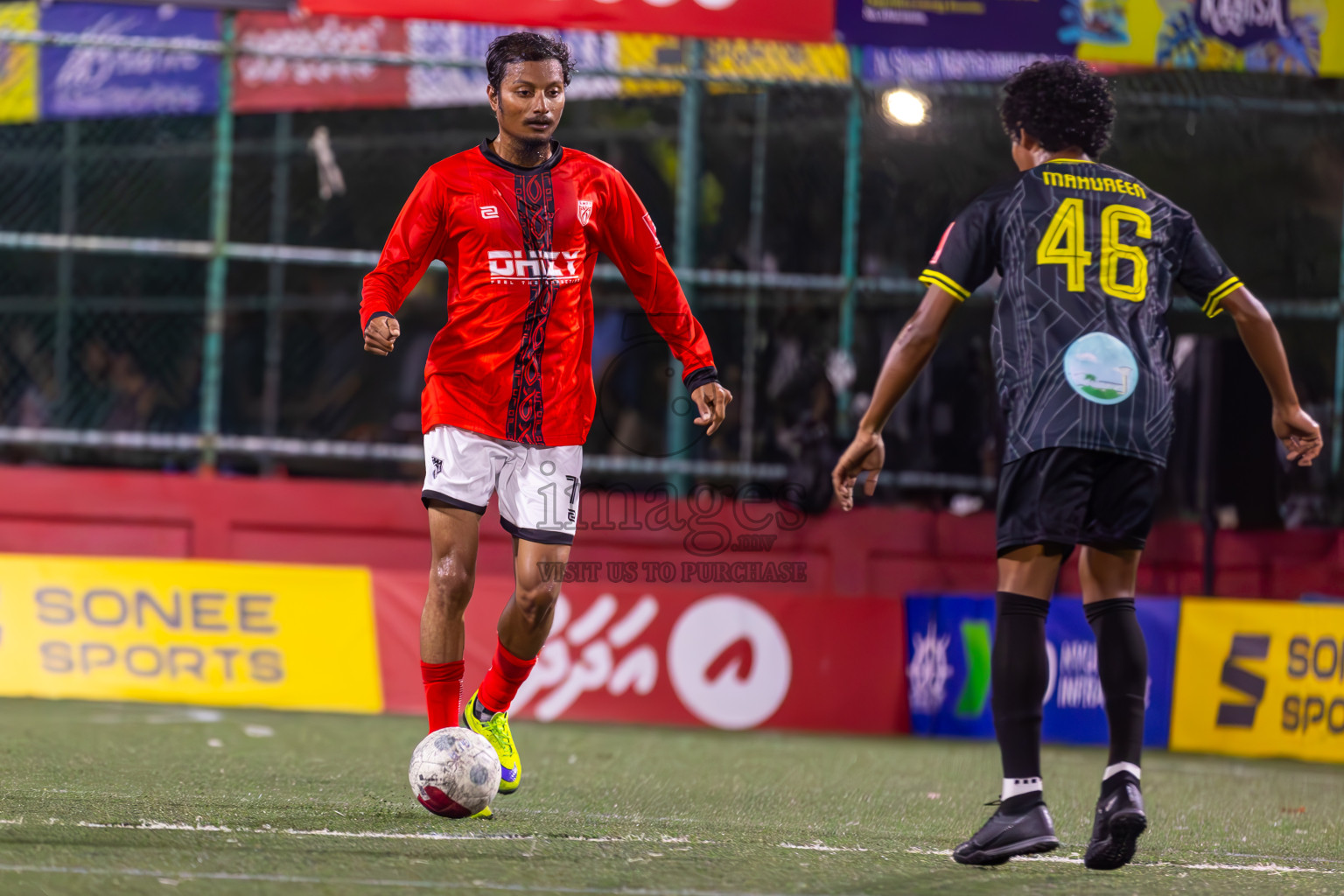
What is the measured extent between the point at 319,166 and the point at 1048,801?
20.0 feet

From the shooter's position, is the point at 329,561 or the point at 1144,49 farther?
the point at 329,561

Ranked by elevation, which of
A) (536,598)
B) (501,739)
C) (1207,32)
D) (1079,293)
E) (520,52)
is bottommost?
(501,739)

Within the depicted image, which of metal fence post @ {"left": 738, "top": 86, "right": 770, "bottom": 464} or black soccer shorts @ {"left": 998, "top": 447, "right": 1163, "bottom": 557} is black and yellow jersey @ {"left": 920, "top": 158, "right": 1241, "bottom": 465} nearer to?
black soccer shorts @ {"left": 998, "top": 447, "right": 1163, "bottom": 557}

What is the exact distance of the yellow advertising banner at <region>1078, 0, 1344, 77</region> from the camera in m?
8.09

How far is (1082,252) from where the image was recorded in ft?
11.8

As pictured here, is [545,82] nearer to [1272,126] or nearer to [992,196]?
[992,196]

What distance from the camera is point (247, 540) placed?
29.2 ft

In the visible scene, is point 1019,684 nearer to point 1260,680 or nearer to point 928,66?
point 1260,680

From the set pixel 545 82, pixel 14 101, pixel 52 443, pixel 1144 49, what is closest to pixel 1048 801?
pixel 545 82

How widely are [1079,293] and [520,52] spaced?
1707 mm

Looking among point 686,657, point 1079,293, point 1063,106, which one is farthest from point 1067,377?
point 686,657

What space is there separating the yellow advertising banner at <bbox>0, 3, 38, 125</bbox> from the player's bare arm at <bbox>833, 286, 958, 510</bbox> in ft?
25.0

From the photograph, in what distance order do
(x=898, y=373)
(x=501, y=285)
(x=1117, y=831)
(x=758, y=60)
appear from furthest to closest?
(x=758, y=60) → (x=501, y=285) → (x=898, y=373) → (x=1117, y=831)

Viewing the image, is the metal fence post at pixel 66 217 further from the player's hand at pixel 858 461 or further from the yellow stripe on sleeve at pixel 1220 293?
the yellow stripe on sleeve at pixel 1220 293
